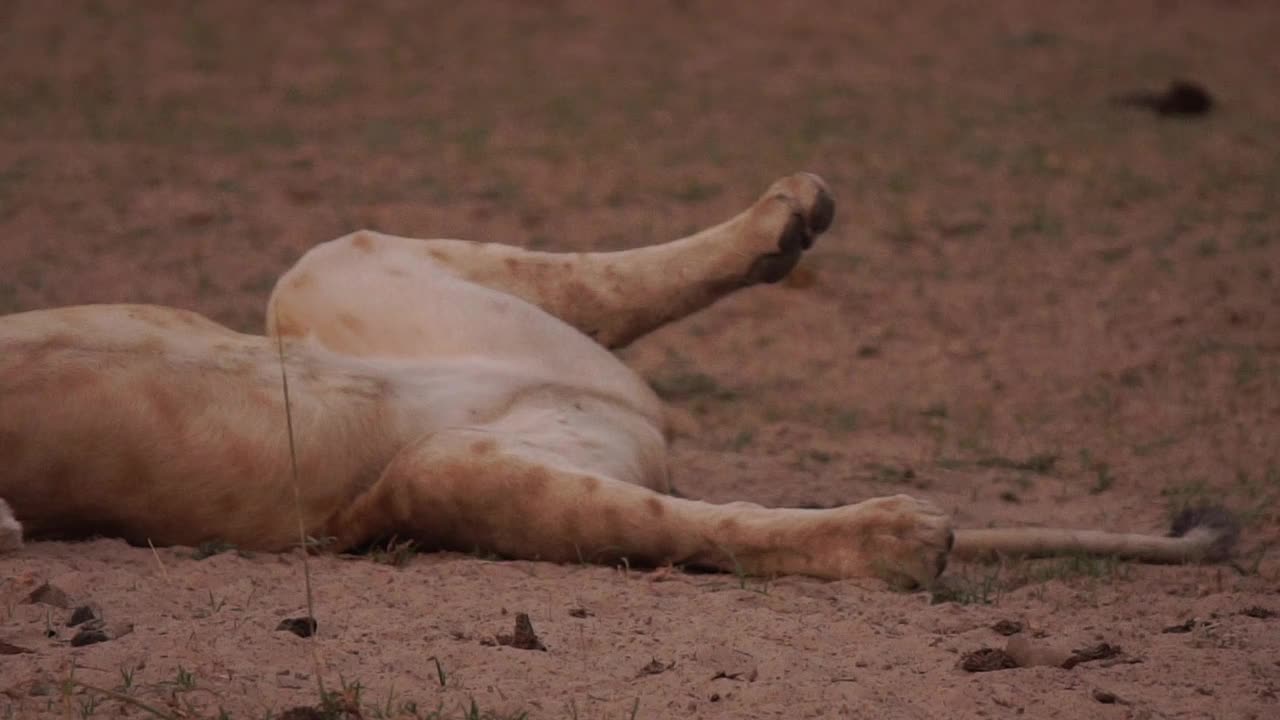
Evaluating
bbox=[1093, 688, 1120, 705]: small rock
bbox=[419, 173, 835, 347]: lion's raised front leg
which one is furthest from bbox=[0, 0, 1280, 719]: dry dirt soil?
bbox=[419, 173, 835, 347]: lion's raised front leg

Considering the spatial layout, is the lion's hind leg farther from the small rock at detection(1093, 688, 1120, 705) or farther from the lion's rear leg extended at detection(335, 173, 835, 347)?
the small rock at detection(1093, 688, 1120, 705)

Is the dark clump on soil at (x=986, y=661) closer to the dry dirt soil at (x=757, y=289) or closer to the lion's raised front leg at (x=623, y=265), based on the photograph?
the dry dirt soil at (x=757, y=289)

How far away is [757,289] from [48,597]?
352 cm

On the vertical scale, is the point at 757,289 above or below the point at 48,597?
below

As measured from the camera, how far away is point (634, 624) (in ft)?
9.56

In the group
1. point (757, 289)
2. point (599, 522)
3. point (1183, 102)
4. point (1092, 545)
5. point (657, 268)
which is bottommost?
point (757, 289)

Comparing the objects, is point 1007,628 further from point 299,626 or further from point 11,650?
point 11,650

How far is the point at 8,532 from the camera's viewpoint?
3166 millimetres

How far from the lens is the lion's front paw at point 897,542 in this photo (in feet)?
10.5

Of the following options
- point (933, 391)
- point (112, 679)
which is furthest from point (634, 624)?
point (933, 391)

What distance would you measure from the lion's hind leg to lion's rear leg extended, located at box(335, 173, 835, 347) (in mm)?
1280

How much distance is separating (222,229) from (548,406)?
3172mm

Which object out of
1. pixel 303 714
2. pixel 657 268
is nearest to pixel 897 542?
pixel 303 714

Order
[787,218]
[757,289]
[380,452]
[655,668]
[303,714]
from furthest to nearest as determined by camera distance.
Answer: [757,289], [787,218], [380,452], [655,668], [303,714]
